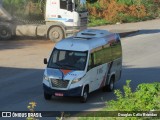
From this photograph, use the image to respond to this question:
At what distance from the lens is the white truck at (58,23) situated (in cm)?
3981

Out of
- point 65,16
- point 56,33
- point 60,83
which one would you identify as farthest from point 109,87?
point 56,33

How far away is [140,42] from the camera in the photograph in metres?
43.3

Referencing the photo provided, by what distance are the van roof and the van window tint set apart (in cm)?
26

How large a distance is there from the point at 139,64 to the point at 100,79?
9.73 metres

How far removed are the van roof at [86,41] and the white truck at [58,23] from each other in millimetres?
14218

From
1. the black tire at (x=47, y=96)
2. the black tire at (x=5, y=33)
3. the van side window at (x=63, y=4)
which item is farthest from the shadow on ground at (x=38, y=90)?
the black tire at (x=5, y=33)

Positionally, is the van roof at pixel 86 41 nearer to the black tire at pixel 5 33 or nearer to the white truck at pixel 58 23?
the white truck at pixel 58 23

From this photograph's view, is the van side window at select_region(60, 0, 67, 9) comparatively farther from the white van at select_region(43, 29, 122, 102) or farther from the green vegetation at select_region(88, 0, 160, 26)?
the white van at select_region(43, 29, 122, 102)

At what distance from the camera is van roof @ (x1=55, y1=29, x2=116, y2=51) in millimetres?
23453

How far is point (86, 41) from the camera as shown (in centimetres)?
2384

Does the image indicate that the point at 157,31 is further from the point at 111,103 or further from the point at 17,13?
the point at 111,103

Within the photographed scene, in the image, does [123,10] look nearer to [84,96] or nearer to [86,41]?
[86,41]

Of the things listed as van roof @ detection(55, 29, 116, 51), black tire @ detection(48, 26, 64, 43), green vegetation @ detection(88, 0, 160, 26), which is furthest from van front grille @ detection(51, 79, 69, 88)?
green vegetation @ detection(88, 0, 160, 26)

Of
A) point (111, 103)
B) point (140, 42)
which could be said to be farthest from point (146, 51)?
point (111, 103)
